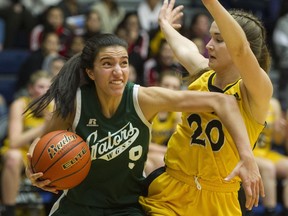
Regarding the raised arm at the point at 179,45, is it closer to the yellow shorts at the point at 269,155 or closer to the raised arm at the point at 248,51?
the raised arm at the point at 248,51

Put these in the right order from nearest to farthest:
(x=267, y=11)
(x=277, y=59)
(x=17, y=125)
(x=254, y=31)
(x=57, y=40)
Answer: (x=254, y=31)
(x=17, y=125)
(x=57, y=40)
(x=277, y=59)
(x=267, y=11)

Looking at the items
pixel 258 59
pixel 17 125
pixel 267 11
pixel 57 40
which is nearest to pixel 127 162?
pixel 258 59

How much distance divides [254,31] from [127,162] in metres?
1.08

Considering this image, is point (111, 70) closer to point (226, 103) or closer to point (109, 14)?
point (226, 103)

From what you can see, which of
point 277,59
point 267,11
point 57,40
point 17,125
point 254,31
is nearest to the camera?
point 254,31

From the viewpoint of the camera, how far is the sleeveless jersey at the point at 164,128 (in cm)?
836

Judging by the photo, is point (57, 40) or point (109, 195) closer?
point (109, 195)

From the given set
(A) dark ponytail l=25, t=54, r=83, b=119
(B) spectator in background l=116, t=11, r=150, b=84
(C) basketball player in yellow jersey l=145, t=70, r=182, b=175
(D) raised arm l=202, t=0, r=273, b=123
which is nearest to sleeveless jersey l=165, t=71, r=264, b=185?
(D) raised arm l=202, t=0, r=273, b=123

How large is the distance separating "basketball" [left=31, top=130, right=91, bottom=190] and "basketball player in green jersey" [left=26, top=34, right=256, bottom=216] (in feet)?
0.33

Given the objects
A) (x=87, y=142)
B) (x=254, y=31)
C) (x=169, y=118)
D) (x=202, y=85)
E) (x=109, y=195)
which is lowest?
(x=169, y=118)

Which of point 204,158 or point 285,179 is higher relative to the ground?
point 204,158

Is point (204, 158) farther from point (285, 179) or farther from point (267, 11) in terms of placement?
point (267, 11)

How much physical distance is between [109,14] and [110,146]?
6.84m

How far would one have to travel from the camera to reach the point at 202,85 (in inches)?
188
